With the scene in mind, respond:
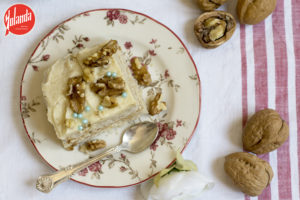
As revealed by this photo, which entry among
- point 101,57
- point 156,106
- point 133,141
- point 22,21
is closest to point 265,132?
point 156,106

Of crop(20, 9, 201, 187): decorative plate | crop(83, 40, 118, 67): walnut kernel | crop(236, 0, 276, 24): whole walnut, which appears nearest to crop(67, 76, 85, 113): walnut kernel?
crop(83, 40, 118, 67): walnut kernel

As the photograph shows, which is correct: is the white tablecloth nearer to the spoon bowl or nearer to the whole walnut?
the whole walnut

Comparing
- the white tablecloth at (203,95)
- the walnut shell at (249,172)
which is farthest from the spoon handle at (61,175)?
the walnut shell at (249,172)

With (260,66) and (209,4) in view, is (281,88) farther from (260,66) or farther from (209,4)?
(209,4)

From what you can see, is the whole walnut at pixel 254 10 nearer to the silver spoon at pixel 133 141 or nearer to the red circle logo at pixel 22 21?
the silver spoon at pixel 133 141

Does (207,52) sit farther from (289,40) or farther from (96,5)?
(96,5)

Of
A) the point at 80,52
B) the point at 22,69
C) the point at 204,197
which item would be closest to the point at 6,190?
the point at 22,69
